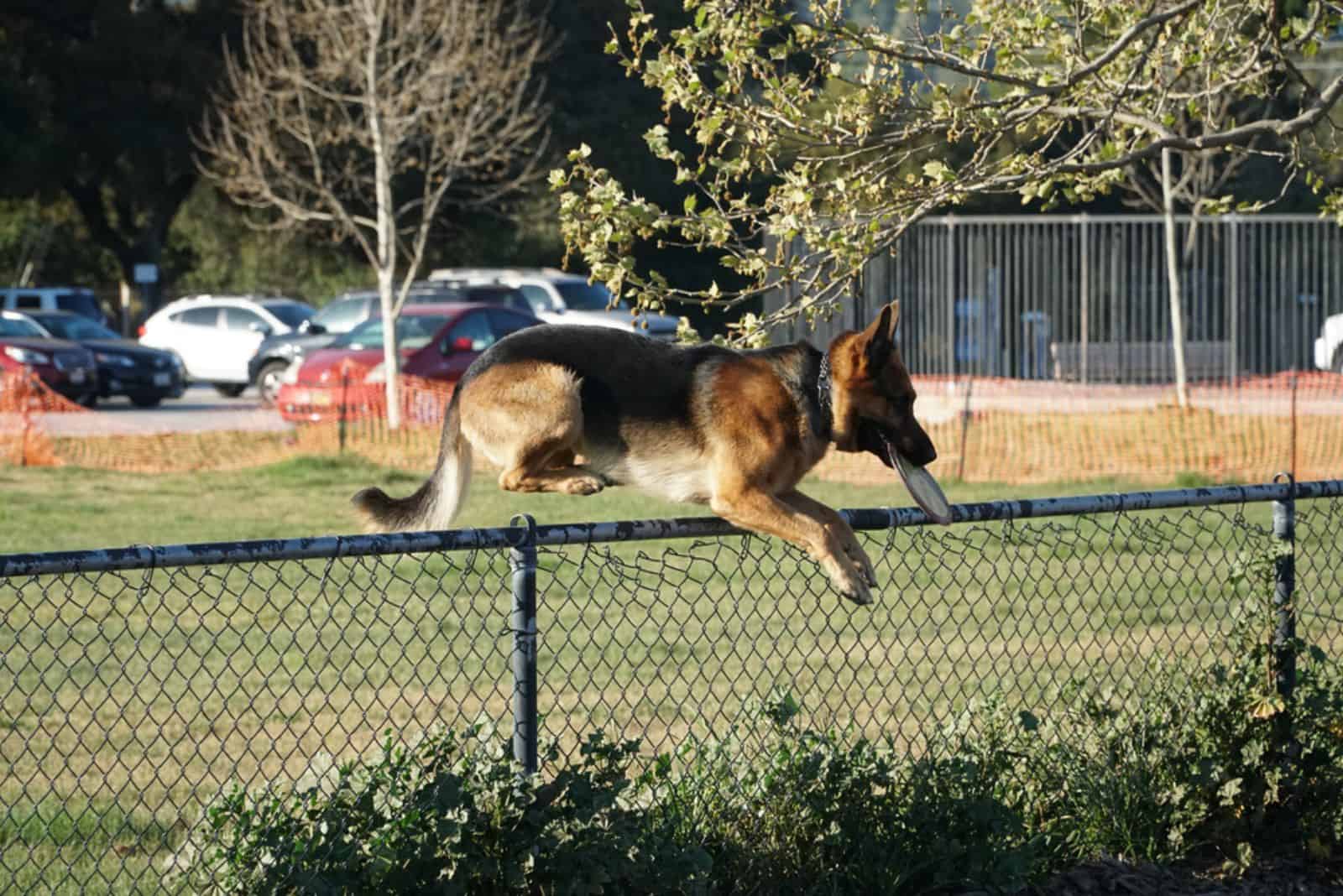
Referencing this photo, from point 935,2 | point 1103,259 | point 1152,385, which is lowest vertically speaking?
point 1152,385

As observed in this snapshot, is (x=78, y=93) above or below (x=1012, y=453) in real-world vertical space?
above

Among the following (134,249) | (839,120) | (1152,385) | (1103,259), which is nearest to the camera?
(839,120)

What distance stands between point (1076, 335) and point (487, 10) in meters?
11.5

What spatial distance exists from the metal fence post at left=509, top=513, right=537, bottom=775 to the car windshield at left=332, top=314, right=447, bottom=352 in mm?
18607

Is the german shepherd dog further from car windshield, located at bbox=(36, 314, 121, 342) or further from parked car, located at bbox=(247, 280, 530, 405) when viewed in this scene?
car windshield, located at bbox=(36, 314, 121, 342)

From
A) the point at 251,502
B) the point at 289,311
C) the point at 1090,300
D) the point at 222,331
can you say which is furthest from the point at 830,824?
the point at 289,311

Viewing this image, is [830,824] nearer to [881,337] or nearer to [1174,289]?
[881,337]

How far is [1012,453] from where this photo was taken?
59.2 ft

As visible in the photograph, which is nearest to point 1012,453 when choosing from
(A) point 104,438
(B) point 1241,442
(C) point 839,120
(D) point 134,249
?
(B) point 1241,442

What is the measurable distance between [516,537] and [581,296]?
26211 mm

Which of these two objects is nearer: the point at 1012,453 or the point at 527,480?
the point at 527,480

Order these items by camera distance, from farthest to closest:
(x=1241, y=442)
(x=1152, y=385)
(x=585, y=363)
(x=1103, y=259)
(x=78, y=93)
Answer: (x=78, y=93), (x=1103, y=259), (x=1152, y=385), (x=1241, y=442), (x=585, y=363)

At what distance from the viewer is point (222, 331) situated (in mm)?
32719

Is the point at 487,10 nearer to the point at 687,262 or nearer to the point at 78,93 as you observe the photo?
the point at 687,262
